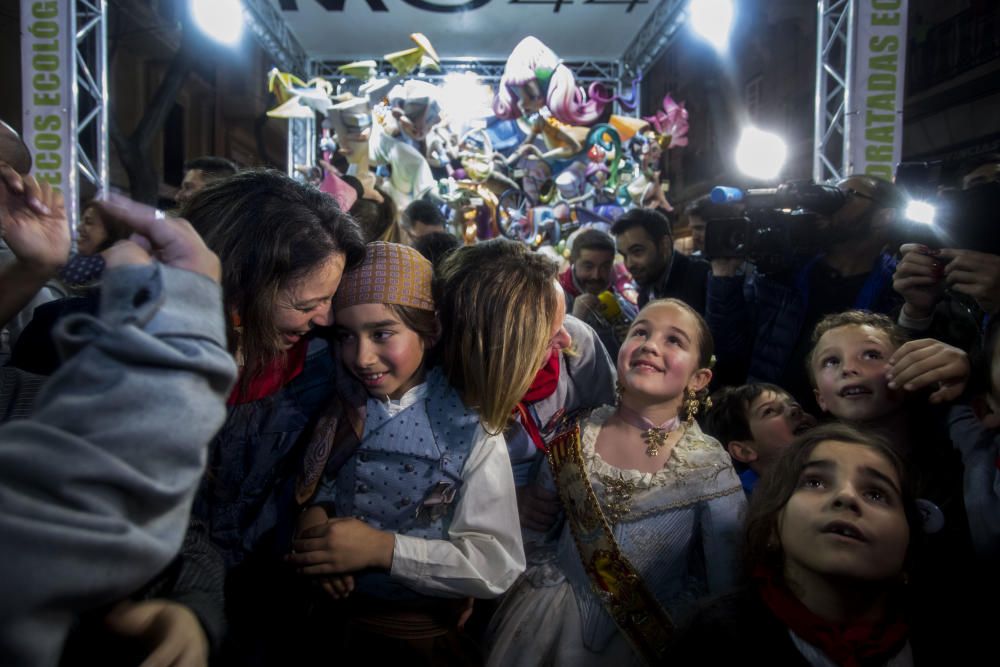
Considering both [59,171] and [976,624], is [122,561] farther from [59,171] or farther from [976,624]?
[59,171]

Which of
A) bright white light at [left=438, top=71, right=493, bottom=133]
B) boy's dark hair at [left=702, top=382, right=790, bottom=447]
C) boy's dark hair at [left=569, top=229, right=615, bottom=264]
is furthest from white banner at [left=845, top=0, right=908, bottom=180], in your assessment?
bright white light at [left=438, top=71, right=493, bottom=133]

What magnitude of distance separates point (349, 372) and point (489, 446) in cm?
34

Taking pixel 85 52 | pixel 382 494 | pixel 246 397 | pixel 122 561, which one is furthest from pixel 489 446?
pixel 85 52

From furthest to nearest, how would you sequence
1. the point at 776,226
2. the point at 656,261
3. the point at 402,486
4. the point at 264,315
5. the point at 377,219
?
the point at 656,261
the point at 377,219
the point at 776,226
the point at 402,486
the point at 264,315

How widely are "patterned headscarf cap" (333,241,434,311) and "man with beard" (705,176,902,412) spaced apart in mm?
1279

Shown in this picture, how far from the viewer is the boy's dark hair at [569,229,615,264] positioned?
3287 mm

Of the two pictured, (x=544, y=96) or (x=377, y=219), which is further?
(x=544, y=96)

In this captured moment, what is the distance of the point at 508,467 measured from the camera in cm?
132

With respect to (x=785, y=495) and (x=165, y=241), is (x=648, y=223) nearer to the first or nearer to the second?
(x=785, y=495)

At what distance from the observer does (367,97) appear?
625 centimetres

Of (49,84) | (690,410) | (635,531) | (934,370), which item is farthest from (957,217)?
(49,84)

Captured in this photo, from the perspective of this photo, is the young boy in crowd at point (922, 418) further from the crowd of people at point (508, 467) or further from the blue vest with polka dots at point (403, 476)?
the blue vest with polka dots at point (403, 476)

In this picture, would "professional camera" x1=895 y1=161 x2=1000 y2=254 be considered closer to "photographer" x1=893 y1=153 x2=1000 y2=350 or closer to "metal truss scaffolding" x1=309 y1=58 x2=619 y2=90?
"photographer" x1=893 y1=153 x2=1000 y2=350

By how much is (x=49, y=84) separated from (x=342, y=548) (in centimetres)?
426
